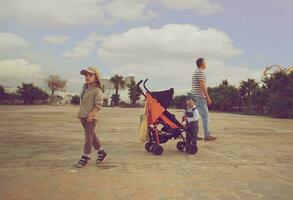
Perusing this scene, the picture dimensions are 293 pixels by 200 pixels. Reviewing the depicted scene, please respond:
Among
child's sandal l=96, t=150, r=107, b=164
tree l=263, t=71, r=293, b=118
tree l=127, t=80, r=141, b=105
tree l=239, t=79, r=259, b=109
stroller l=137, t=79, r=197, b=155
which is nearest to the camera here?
child's sandal l=96, t=150, r=107, b=164

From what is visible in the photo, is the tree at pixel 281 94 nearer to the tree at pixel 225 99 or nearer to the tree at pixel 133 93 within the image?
the tree at pixel 225 99

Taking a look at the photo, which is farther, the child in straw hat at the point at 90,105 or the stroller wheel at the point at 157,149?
the stroller wheel at the point at 157,149

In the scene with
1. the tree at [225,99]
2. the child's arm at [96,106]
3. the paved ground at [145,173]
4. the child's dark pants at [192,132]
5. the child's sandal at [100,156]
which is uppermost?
the tree at [225,99]

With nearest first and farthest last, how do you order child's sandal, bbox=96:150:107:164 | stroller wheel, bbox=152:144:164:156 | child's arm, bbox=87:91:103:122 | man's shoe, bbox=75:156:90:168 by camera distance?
man's shoe, bbox=75:156:90:168 < child's arm, bbox=87:91:103:122 < child's sandal, bbox=96:150:107:164 < stroller wheel, bbox=152:144:164:156

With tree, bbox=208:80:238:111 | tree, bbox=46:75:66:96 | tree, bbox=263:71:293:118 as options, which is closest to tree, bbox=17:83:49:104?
tree, bbox=46:75:66:96

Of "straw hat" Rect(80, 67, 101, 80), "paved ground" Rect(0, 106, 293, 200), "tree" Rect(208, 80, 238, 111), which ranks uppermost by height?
"tree" Rect(208, 80, 238, 111)

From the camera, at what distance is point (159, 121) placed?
7.60 m

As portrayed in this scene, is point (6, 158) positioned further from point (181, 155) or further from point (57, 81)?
point (57, 81)

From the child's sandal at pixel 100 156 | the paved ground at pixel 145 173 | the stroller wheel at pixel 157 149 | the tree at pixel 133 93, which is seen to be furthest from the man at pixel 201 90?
the tree at pixel 133 93

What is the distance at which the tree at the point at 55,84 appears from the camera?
105 metres

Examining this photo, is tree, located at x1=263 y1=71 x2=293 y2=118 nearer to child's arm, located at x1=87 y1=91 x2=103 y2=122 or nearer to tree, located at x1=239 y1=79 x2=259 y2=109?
child's arm, located at x1=87 y1=91 x2=103 y2=122

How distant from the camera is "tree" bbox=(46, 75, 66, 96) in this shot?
345ft

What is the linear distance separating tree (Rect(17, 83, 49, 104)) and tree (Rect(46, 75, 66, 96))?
10260 mm

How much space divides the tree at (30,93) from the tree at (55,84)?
33.7ft
